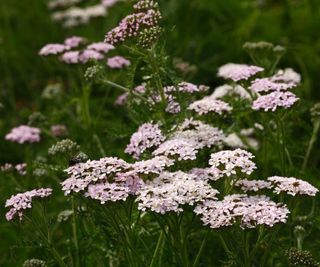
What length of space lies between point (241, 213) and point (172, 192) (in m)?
0.31

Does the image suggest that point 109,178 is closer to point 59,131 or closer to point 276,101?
point 276,101

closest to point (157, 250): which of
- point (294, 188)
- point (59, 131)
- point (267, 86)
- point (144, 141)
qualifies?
point (144, 141)

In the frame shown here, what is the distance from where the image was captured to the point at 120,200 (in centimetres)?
336

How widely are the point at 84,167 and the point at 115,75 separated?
81.1 inches

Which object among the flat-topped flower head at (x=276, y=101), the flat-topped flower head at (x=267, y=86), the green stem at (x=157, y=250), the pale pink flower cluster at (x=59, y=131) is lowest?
the green stem at (x=157, y=250)

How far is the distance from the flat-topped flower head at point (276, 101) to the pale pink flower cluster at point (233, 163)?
39cm

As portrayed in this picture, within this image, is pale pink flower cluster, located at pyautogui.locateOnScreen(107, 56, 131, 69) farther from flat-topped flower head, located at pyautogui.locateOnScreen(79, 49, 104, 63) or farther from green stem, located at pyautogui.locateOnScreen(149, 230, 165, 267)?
green stem, located at pyautogui.locateOnScreen(149, 230, 165, 267)

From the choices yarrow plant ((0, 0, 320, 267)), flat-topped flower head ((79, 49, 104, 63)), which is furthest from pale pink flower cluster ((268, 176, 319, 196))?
flat-topped flower head ((79, 49, 104, 63))

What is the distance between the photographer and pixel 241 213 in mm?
3297

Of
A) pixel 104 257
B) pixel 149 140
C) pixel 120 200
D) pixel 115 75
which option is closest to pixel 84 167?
pixel 120 200

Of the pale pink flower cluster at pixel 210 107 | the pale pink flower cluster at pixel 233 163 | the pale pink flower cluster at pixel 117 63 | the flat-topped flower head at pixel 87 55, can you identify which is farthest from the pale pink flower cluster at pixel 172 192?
the pale pink flower cluster at pixel 117 63

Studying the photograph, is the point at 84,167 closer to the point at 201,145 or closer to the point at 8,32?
the point at 201,145

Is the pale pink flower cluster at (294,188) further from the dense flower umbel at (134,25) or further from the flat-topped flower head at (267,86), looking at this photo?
the dense flower umbel at (134,25)

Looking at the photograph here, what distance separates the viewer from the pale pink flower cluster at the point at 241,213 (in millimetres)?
3289
